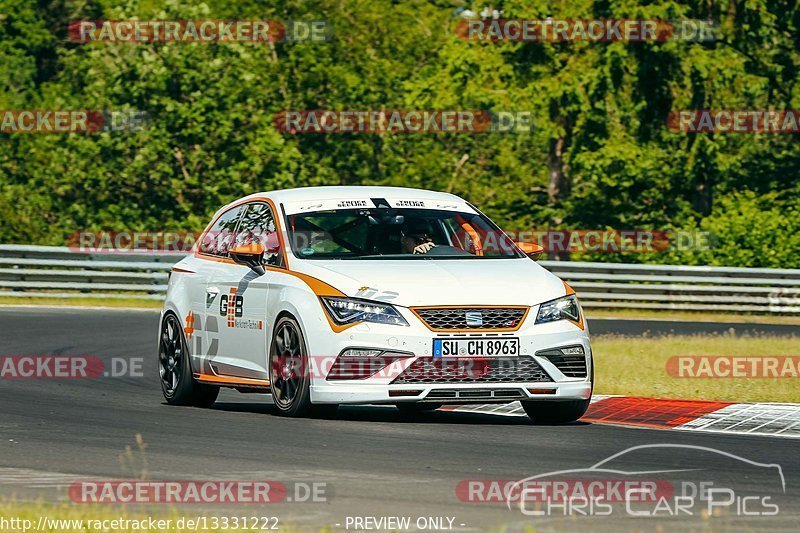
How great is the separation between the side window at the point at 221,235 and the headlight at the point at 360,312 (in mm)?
2292

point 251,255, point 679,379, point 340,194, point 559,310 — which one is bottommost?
point 679,379

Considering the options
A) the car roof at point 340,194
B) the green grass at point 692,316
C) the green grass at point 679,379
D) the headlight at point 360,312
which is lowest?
the green grass at point 692,316

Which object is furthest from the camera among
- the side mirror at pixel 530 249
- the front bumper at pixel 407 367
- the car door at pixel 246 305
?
the side mirror at pixel 530 249

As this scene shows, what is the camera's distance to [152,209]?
44.1 m

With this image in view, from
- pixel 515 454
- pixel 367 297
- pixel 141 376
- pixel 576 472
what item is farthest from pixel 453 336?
pixel 141 376

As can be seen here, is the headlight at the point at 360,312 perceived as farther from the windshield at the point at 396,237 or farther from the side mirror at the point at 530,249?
the side mirror at the point at 530,249

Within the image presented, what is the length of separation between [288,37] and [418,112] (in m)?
5.70

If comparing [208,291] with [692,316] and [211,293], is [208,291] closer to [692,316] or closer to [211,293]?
[211,293]

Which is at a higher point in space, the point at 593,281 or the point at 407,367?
the point at 407,367

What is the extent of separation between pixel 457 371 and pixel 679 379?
5511 millimetres

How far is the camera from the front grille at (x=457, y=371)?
426 inches

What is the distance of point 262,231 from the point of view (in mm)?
12570

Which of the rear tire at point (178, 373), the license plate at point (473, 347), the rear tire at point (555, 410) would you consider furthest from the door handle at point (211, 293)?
the rear tire at point (555, 410)

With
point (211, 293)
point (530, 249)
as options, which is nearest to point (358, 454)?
point (530, 249)
